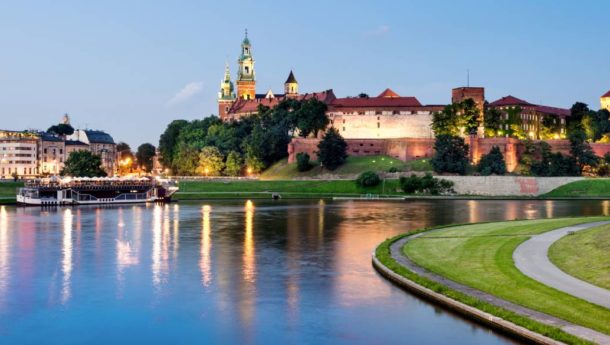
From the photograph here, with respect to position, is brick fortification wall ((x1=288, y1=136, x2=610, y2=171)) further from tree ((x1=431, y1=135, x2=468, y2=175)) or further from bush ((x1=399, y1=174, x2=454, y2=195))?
bush ((x1=399, y1=174, x2=454, y2=195))

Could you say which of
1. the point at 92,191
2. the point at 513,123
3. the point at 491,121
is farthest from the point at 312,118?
the point at 92,191

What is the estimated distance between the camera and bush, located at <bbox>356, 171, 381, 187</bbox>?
103 m

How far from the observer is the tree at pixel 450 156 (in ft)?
348

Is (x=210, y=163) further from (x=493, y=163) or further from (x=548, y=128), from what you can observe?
(x=548, y=128)

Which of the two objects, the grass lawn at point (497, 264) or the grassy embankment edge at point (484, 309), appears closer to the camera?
the grassy embankment edge at point (484, 309)

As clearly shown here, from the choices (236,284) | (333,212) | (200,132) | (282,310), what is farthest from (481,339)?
(200,132)

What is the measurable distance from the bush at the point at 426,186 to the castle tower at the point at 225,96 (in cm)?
9223

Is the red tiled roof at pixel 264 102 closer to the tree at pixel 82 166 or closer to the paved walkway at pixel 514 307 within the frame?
the tree at pixel 82 166

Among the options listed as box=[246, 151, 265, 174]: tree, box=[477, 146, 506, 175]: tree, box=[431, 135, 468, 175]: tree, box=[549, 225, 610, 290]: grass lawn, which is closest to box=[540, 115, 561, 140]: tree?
box=[477, 146, 506, 175]: tree

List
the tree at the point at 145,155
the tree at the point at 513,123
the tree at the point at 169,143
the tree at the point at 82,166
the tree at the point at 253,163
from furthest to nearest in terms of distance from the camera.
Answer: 1. the tree at the point at 145,155
2. the tree at the point at 169,143
3. the tree at the point at 513,123
4. the tree at the point at 253,163
5. the tree at the point at 82,166

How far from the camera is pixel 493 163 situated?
108 m

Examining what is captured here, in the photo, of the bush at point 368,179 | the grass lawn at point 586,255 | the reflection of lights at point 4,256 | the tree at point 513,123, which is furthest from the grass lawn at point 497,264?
the tree at point 513,123

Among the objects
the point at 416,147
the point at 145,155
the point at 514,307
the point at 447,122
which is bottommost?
the point at 514,307

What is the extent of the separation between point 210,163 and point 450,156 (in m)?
43.5
